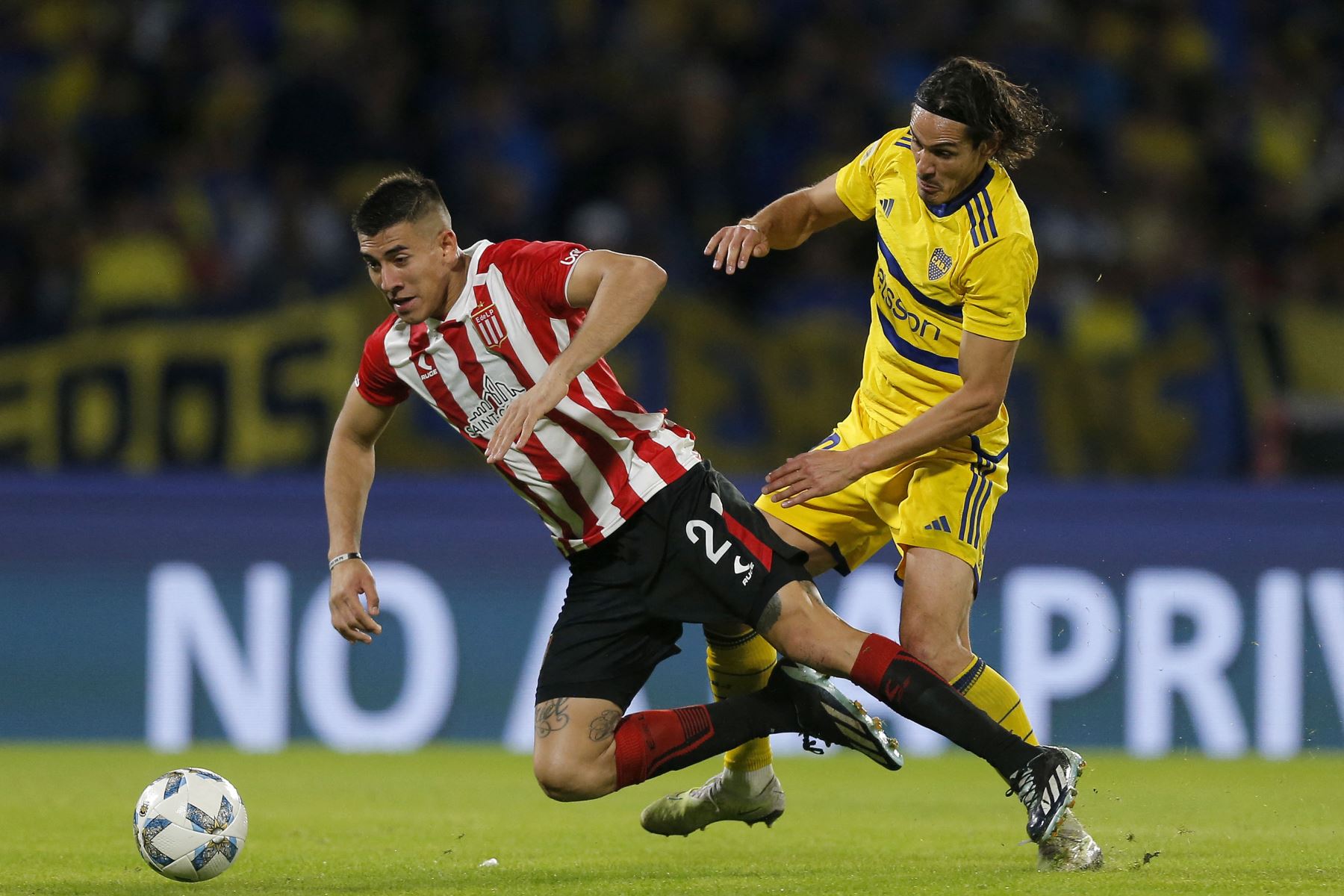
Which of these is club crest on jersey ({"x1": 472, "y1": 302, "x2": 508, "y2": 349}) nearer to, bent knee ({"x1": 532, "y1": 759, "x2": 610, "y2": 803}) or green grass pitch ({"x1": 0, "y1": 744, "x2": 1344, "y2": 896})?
bent knee ({"x1": 532, "y1": 759, "x2": 610, "y2": 803})

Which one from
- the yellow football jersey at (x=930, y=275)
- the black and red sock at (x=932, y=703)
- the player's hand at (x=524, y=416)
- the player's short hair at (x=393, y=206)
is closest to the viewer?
the player's hand at (x=524, y=416)

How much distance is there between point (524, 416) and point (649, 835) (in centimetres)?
217

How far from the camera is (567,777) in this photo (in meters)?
5.44

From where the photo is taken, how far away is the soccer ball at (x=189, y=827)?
16.7ft

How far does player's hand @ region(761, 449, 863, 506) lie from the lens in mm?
5250

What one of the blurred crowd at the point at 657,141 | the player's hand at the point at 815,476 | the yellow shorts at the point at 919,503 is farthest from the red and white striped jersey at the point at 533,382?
the blurred crowd at the point at 657,141

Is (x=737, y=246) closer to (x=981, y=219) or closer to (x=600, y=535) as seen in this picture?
(x=981, y=219)

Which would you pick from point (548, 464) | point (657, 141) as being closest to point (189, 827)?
point (548, 464)

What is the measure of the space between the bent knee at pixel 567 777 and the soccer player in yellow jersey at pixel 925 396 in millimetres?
542

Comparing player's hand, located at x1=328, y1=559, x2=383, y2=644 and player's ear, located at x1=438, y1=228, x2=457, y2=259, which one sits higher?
player's ear, located at x1=438, y1=228, x2=457, y2=259

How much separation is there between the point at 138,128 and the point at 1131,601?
20.8ft

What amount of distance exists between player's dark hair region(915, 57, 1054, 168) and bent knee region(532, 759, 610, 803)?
2065 mm

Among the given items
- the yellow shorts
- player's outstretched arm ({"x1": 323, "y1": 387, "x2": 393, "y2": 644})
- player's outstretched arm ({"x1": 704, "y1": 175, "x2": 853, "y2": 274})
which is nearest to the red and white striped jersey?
player's outstretched arm ({"x1": 323, "y1": 387, "x2": 393, "y2": 644})

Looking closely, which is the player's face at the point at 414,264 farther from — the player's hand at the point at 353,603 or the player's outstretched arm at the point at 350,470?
the player's hand at the point at 353,603
